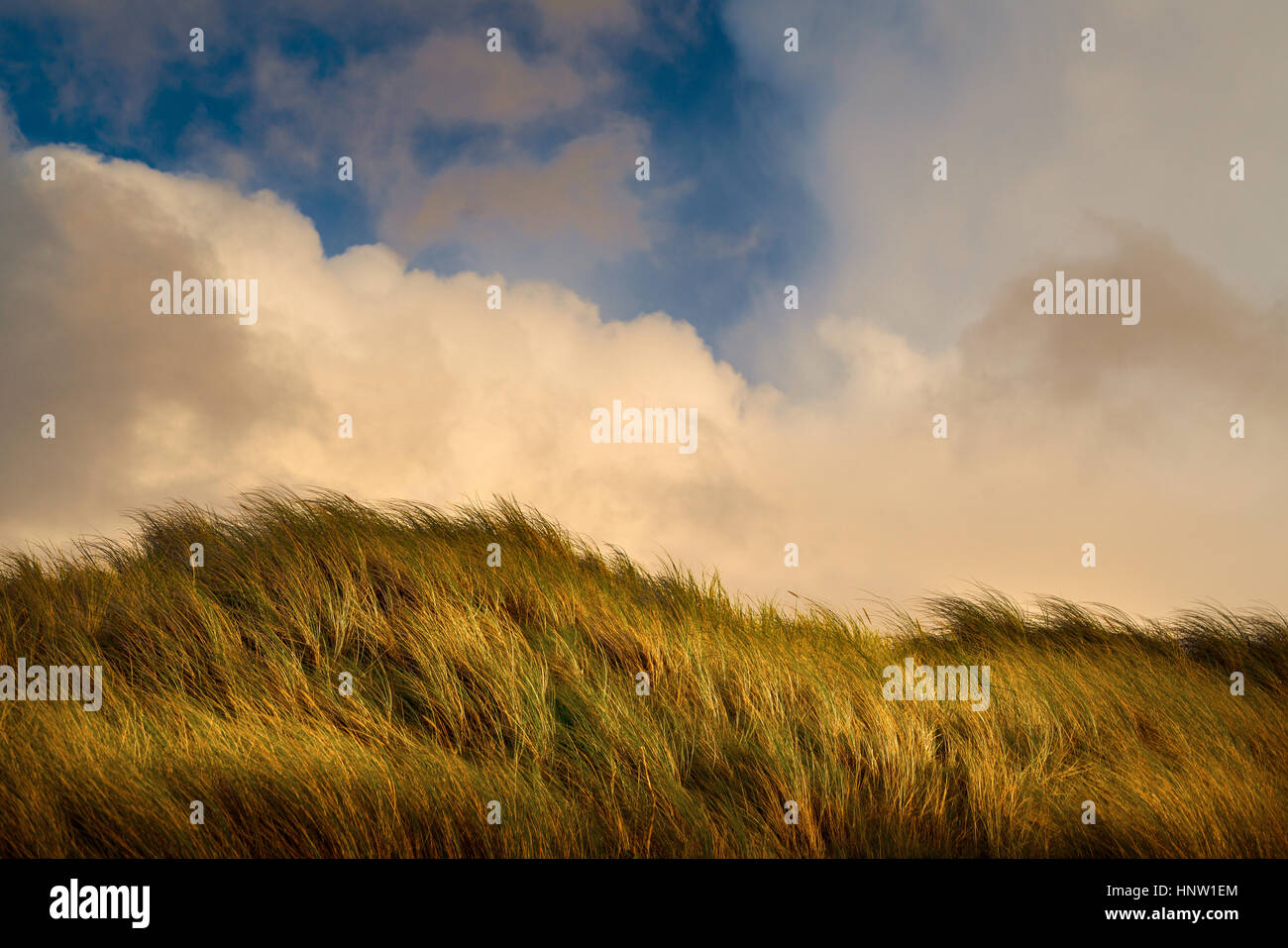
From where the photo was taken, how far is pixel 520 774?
11.7 feet

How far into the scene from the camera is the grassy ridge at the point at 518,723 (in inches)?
127

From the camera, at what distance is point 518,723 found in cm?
396

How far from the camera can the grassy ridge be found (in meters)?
3.23

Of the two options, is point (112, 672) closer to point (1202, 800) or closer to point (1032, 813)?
point (1032, 813)

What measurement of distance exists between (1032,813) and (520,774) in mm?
2616

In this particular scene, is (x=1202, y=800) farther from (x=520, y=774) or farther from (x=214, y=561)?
(x=214, y=561)

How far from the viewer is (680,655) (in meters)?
4.80

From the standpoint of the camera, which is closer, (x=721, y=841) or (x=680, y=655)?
(x=721, y=841)
